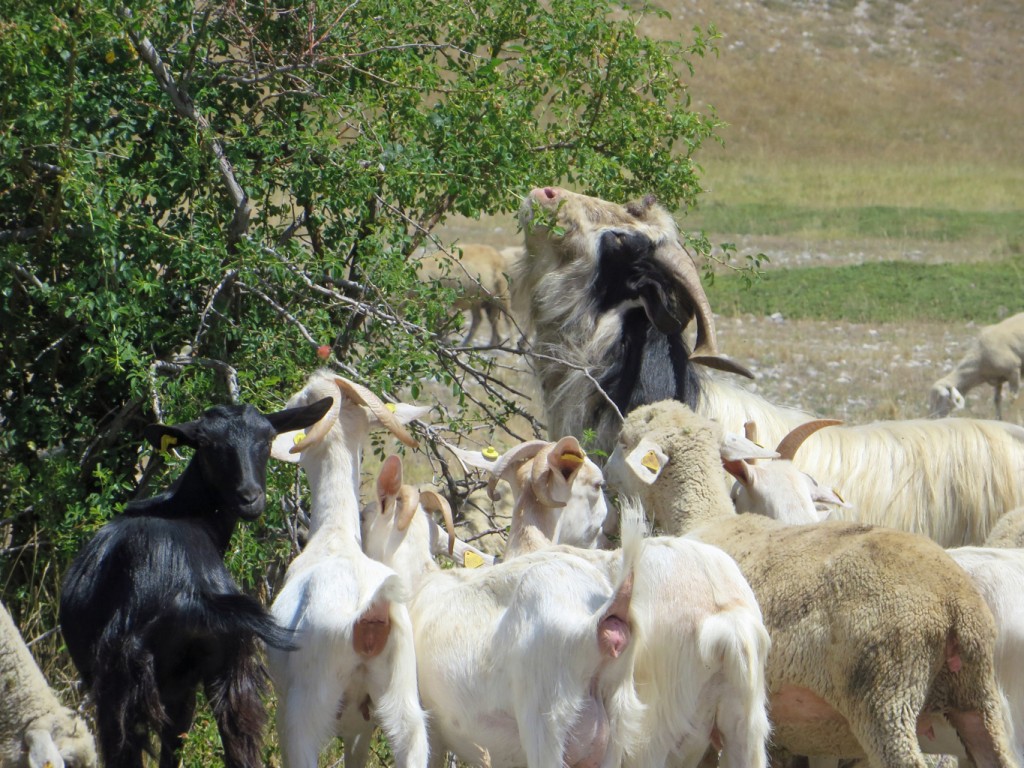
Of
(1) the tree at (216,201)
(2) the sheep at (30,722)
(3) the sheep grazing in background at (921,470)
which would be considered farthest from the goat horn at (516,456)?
(2) the sheep at (30,722)

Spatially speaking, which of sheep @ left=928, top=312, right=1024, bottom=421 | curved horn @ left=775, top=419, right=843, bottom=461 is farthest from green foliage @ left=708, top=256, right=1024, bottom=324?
curved horn @ left=775, top=419, right=843, bottom=461

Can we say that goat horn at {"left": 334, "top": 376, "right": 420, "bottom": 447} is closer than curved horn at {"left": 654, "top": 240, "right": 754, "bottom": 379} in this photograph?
Yes

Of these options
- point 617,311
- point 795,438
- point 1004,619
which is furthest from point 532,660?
point 617,311

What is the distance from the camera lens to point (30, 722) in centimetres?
493

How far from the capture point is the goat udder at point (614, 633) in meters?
4.36

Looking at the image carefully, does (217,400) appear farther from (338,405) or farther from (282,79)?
(282,79)

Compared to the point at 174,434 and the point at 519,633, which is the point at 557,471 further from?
the point at 174,434

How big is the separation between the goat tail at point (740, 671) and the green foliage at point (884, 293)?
14111mm

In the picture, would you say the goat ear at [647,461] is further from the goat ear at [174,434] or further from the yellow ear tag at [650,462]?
the goat ear at [174,434]

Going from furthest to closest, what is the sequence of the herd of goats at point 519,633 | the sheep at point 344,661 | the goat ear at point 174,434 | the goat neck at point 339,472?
the goat neck at point 339,472 → the goat ear at point 174,434 → the sheep at point 344,661 → the herd of goats at point 519,633

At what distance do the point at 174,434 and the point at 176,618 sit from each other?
2.25 feet

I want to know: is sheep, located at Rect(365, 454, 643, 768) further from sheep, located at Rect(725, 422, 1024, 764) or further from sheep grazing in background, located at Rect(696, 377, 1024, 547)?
sheep grazing in background, located at Rect(696, 377, 1024, 547)

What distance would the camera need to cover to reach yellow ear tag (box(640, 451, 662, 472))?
18.2ft

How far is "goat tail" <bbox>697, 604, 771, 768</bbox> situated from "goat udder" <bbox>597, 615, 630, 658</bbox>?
28 centimetres
